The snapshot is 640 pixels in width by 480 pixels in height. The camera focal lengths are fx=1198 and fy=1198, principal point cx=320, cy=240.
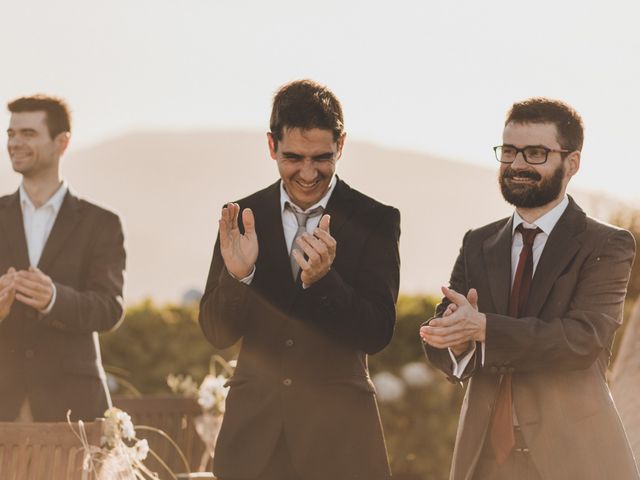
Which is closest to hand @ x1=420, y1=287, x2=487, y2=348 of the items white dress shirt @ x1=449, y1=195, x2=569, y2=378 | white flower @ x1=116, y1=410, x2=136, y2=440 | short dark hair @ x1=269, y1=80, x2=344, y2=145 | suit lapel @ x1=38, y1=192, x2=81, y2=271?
white dress shirt @ x1=449, y1=195, x2=569, y2=378

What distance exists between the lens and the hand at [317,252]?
3828mm

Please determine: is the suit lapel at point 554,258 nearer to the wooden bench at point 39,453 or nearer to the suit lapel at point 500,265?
the suit lapel at point 500,265

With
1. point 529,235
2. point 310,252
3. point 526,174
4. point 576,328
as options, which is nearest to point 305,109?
point 310,252

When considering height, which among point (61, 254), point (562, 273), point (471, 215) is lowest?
point (471, 215)

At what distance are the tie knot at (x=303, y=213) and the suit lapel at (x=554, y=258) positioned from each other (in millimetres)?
780

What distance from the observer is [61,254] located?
5520 millimetres

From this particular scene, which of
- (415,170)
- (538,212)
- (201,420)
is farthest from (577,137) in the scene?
(415,170)

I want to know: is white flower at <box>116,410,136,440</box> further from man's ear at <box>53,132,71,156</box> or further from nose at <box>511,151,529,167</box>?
nose at <box>511,151,529,167</box>

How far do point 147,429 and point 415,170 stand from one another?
3120 inches

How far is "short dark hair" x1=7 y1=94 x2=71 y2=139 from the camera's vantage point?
5.73 metres

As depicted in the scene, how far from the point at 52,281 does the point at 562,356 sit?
249cm

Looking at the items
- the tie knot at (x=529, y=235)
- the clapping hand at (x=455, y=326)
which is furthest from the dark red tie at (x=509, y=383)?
the clapping hand at (x=455, y=326)

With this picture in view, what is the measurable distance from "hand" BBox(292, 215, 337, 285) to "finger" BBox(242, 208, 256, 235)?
9.1 inches

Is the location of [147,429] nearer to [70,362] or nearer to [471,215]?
[70,362]
